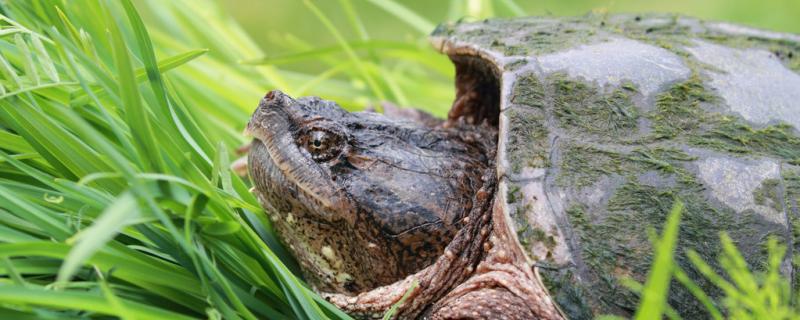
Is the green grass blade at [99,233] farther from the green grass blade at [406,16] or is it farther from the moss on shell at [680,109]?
the green grass blade at [406,16]

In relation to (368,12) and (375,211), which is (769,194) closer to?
(375,211)

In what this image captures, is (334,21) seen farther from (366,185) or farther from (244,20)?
(366,185)

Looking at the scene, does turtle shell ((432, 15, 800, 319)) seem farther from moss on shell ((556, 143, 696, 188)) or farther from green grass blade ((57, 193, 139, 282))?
green grass blade ((57, 193, 139, 282))

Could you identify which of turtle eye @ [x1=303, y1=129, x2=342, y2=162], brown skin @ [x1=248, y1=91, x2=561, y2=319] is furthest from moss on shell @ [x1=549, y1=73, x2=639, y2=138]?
turtle eye @ [x1=303, y1=129, x2=342, y2=162]

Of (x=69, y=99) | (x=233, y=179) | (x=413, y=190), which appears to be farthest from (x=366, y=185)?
(x=69, y=99)

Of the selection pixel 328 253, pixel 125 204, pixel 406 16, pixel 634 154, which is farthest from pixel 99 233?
pixel 406 16

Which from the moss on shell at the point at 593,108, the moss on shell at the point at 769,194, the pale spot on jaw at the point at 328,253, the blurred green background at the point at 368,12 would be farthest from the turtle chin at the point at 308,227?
the blurred green background at the point at 368,12
